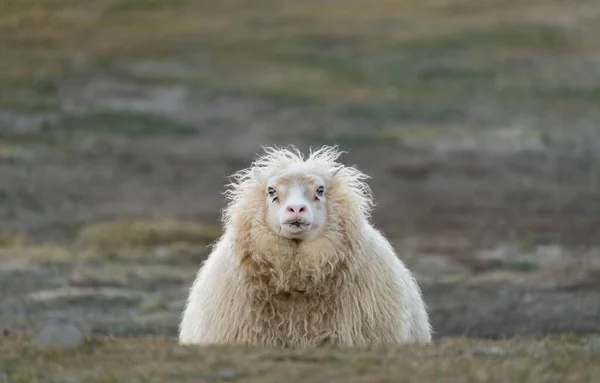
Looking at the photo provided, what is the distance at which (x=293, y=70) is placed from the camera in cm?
6750

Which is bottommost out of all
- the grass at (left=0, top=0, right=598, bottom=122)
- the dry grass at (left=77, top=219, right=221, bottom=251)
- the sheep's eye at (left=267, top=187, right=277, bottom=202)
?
the sheep's eye at (left=267, top=187, right=277, bottom=202)

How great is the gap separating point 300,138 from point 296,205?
34.7 metres

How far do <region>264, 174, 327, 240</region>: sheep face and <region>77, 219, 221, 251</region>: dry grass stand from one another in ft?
50.7

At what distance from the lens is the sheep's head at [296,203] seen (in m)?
14.0

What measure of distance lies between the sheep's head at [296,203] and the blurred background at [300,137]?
6.25 meters

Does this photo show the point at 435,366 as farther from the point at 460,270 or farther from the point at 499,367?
the point at 460,270

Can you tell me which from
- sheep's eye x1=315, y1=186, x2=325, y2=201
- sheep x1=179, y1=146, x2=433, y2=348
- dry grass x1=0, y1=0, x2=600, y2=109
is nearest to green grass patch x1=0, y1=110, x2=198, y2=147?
dry grass x1=0, y1=0, x2=600, y2=109

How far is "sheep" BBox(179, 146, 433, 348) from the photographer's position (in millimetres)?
13977

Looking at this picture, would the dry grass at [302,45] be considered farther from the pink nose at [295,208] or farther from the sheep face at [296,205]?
the pink nose at [295,208]

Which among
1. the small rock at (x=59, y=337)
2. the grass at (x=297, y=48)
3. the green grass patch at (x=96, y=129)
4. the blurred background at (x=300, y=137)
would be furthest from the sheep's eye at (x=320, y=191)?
the grass at (x=297, y=48)

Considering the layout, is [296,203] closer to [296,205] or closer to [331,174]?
[296,205]

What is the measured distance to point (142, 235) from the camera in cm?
3083

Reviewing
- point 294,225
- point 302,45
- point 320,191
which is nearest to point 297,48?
point 302,45

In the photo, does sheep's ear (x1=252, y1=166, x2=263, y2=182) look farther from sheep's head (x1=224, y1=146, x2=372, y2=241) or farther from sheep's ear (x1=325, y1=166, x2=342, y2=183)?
sheep's ear (x1=325, y1=166, x2=342, y2=183)
